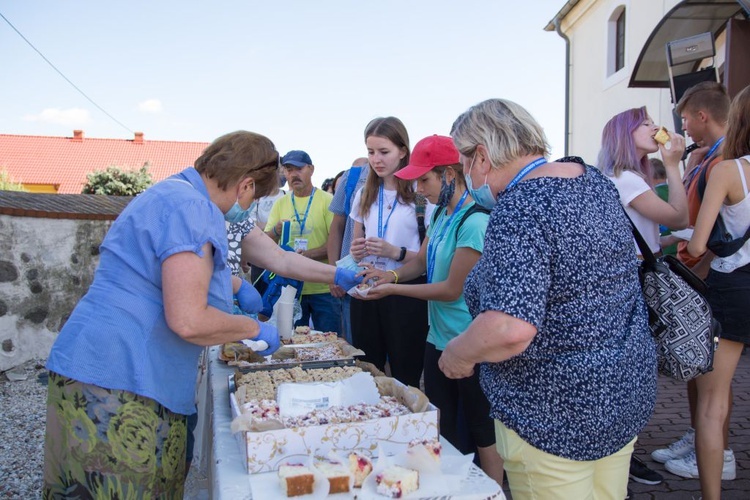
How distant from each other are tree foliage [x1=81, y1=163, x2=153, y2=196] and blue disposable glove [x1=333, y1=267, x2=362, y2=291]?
25.7m

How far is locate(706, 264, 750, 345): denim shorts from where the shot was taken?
2.65 metres

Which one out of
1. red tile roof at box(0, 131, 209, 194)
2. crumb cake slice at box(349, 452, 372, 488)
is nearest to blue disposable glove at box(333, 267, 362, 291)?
crumb cake slice at box(349, 452, 372, 488)

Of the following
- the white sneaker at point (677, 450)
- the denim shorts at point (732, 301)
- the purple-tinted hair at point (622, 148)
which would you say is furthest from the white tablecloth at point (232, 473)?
the white sneaker at point (677, 450)

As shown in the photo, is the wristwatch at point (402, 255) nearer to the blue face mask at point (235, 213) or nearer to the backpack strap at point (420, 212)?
the backpack strap at point (420, 212)

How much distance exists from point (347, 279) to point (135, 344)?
1460 mm

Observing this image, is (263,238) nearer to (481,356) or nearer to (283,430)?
(283,430)

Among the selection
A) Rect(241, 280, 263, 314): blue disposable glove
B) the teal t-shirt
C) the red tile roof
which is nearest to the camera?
the teal t-shirt

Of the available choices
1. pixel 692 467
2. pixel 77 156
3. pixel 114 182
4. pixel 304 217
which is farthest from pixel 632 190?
pixel 77 156

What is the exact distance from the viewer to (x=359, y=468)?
1.52 m

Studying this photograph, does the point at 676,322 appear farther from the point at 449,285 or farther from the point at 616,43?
the point at 616,43

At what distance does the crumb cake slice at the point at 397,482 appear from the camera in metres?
1.45

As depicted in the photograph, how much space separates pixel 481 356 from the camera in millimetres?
1554

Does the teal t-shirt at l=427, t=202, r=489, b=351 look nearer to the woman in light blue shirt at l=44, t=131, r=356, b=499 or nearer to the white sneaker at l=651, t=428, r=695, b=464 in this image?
the woman in light blue shirt at l=44, t=131, r=356, b=499

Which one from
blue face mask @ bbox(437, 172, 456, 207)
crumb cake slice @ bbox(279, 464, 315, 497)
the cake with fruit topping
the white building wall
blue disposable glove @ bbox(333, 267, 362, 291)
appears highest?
the white building wall
